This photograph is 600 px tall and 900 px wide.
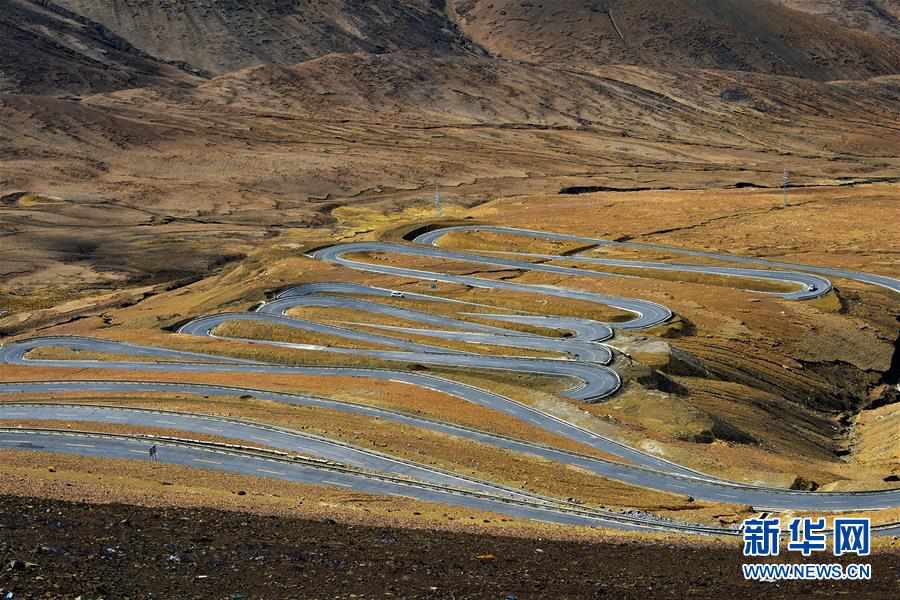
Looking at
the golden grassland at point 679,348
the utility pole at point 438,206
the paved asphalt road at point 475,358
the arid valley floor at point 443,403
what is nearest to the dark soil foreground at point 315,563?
the arid valley floor at point 443,403

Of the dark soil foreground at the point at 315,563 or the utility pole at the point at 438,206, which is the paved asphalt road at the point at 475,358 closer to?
the dark soil foreground at the point at 315,563

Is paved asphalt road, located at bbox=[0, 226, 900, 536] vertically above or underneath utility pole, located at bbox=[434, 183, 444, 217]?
above

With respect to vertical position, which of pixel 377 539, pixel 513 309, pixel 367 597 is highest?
pixel 367 597

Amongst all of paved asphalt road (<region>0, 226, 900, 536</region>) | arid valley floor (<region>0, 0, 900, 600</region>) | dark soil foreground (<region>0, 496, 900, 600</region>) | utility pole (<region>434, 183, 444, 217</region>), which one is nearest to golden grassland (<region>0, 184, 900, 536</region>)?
arid valley floor (<region>0, 0, 900, 600</region>)

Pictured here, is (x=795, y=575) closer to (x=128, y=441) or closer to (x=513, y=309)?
(x=128, y=441)

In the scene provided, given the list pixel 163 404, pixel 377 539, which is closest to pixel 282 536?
pixel 377 539

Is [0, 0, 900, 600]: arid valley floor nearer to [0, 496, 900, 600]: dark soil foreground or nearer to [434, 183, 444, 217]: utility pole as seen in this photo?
[0, 496, 900, 600]: dark soil foreground
